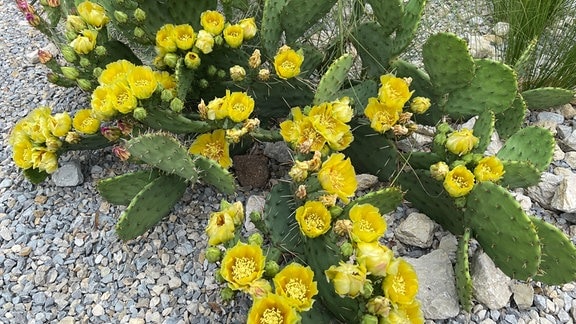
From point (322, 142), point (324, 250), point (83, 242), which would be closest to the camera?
point (324, 250)

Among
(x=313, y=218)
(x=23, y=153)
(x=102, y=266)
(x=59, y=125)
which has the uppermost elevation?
(x=313, y=218)

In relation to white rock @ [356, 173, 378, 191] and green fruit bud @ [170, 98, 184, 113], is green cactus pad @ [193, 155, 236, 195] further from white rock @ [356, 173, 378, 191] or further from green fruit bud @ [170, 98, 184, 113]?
white rock @ [356, 173, 378, 191]

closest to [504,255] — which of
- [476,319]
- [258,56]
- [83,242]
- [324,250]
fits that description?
[476,319]

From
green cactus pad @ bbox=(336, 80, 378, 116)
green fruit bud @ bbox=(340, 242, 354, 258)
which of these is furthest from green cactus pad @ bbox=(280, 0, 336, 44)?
green fruit bud @ bbox=(340, 242, 354, 258)

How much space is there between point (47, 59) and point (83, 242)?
58cm

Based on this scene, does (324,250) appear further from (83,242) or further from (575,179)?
(575,179)

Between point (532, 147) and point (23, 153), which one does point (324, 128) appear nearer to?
point (532, 147)

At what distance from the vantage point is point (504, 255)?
4.85 feet

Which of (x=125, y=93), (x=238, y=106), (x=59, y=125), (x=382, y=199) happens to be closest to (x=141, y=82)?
(x=125, y=93)

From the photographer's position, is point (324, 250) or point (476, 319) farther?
point (476, 319)

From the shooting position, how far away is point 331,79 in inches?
63.8

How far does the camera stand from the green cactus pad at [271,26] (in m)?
1.75

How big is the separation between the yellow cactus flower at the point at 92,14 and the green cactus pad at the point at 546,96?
1.39 m

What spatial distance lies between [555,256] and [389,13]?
2.71 ft
